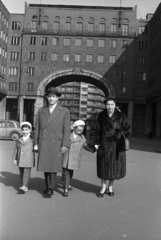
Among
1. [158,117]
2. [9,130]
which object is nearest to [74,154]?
[9,130]

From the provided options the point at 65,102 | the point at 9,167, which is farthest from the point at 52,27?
the point at 65,102

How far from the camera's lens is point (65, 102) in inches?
4560

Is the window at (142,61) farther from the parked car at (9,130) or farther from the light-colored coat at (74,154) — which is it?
the light-colored coat at (74,154)

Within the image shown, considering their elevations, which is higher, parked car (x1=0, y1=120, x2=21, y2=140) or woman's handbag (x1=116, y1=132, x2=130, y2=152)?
woman's handbag (x1=116, y1=132, x2=130, y2=152)

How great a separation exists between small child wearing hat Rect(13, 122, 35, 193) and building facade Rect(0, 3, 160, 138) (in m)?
44.6

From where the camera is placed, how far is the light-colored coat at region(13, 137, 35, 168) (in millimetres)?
6266

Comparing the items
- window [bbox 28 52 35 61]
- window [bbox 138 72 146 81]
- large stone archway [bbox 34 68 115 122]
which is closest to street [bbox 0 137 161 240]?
large stone archway [bbox 34 68 115 122]

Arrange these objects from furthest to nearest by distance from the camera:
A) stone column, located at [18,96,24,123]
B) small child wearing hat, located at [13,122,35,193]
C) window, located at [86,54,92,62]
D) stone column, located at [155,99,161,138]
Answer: window, located at [86,54,92,62]
stone column, located at [18,96,24,123]
stone column, located at [155,99,161,138]
small child wearing hat, located at [13,122,35,193]

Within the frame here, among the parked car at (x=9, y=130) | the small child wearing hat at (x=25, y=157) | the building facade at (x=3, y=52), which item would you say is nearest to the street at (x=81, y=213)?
the small child wearing hat at (x=25, y=157)

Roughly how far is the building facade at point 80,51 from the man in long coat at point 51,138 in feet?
148

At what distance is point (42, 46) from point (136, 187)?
156ft

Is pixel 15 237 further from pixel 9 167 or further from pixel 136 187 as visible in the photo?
pixel 9 167

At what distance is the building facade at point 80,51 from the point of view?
168 ft

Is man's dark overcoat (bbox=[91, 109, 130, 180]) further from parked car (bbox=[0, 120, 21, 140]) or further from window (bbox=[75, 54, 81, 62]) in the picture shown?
window (bbox=[75, 54, 81, 62])
